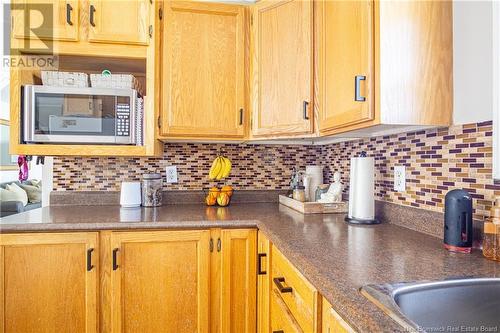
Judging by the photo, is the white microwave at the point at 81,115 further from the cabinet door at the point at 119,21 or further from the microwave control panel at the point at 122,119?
the cabinet door at the point at 119,21

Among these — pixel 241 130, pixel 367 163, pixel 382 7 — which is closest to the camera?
pixel 382 7

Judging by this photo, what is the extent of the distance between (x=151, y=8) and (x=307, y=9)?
0.87 meters

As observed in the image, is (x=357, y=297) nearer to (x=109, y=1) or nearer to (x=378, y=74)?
(x=378, y=74)

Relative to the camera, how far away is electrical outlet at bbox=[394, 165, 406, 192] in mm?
1388

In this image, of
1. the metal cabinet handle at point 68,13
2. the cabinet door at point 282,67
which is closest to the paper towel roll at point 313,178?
the cabinet door at point 282,67

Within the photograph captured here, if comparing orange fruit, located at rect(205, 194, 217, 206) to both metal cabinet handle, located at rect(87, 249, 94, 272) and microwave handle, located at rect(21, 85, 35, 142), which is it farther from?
microwave handle, located at rect(21, 85, 35, 142)

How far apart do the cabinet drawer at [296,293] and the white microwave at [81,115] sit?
42.4 inches

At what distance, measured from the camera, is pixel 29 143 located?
1696 millimetres

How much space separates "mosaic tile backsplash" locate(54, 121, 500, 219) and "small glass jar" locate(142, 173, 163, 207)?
5.8 inches

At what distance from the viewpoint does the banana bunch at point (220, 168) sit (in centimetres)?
209

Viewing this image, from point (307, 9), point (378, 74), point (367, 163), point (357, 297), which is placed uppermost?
point (307, 9)

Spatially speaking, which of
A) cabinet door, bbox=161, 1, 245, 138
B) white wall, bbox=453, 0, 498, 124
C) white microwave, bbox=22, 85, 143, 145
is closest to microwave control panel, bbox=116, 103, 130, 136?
white microwave, bbox=22, 85, 143, 145

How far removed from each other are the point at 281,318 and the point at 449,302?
2.04ft

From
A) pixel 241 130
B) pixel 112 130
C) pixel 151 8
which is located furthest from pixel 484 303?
pixel 151 8
